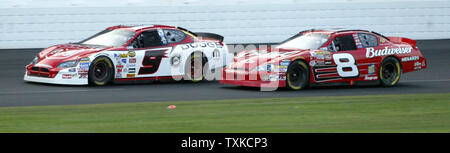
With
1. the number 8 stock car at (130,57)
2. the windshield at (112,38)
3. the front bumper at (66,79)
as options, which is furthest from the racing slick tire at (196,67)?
the front bumper at (66,79)

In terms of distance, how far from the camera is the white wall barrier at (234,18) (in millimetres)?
23359

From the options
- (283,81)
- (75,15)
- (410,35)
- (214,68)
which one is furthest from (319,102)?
(410,35)

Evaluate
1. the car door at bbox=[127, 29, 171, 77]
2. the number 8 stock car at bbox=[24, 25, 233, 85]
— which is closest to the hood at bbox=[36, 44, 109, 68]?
the number 8 stock car at bbox=[24, 25, 233, 85]

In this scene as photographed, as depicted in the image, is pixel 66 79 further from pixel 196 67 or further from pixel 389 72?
pixel 389 72

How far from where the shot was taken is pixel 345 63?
538 inches

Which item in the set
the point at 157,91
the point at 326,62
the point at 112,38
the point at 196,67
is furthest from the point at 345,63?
the point at 112,38

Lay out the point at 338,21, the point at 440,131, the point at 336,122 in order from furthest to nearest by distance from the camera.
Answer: the point at 338,21 → the point at 336,122 → the point at 440,131

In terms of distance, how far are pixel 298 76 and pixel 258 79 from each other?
88 centimetres

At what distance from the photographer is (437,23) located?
2778cm

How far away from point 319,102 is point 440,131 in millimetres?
3079

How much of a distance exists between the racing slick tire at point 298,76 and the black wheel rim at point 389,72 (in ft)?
6.56

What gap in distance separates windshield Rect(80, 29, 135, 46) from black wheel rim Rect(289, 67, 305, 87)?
10.9ft

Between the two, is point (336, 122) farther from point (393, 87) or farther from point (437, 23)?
point (437, 23)

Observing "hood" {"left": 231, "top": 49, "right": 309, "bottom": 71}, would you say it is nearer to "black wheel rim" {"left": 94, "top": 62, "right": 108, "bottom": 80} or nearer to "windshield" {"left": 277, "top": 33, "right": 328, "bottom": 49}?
"windshield" {"left": 277, "top": 33, "right": 328, "bottom": 49}
